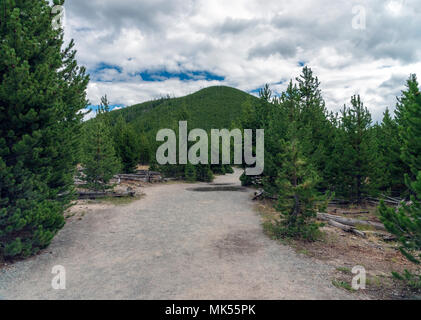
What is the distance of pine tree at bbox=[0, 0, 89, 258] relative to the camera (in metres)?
7.23

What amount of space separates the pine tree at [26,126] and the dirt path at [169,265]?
1163mm

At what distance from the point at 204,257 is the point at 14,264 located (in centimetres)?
608

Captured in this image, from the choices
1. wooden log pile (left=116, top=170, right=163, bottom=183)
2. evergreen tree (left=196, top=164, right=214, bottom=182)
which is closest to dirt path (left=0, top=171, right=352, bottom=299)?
wooden log pile (left=116, top=170, right=163, bottom=183)

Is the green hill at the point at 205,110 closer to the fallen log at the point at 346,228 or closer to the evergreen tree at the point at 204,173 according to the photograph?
the evergreen tree at the point at 204,173

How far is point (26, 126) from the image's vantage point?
8070mm

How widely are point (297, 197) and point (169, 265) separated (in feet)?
19.3

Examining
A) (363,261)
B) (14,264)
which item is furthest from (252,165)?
(14,264)

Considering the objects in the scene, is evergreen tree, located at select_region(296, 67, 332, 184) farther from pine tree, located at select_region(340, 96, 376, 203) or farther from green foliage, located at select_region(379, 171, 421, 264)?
green foliage, located at select_region(379, 171, 421, 264)

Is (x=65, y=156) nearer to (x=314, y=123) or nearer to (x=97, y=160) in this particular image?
(x=97, y=160)

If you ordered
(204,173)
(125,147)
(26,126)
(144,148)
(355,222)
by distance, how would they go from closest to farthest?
(26,126)
(355,222)
(125,147)
(204,173)
(144,148)

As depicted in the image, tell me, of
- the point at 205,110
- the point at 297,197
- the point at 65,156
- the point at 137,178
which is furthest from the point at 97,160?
the point at 205,110

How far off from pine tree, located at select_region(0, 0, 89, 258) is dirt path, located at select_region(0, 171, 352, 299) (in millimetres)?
1163

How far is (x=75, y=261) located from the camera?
799 centimetres
